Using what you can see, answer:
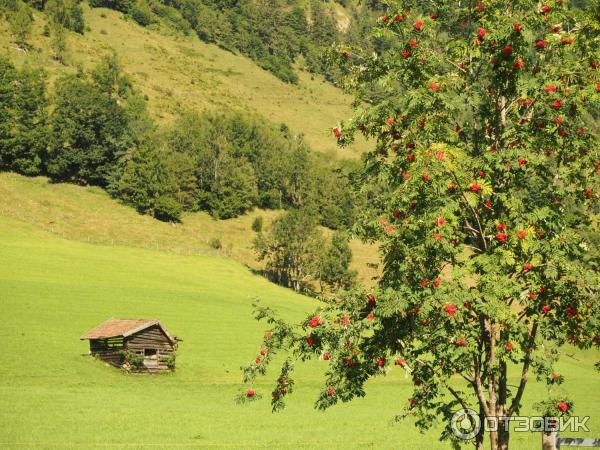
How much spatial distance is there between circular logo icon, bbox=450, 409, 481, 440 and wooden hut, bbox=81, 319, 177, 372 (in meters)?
36.6

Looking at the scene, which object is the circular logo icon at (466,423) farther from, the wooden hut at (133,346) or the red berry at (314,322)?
the wooden hut at (133,346)

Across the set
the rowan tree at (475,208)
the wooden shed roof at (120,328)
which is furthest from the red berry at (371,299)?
the wooden shed roof at (120,328)

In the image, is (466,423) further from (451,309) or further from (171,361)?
(171,361)

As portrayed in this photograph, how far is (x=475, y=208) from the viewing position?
11234 millimetres

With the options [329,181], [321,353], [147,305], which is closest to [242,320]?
[147,305]

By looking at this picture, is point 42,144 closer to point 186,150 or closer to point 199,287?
point 186,150

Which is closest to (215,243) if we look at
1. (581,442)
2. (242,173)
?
(242,173)

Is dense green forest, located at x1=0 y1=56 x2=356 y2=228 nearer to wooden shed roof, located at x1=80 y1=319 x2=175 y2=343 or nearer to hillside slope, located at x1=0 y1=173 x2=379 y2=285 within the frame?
hillside slope, located at x1=0 y1=173 x2=379 y2=285

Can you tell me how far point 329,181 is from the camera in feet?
452

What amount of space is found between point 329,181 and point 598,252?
126m

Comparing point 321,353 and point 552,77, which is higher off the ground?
point 552,77

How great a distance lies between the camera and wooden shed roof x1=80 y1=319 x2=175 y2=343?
4456 cm

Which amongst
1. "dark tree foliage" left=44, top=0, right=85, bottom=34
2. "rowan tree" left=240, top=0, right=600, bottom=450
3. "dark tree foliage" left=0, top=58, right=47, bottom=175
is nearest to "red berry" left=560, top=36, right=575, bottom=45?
"rowan tree" left=240, top=0, right=600, bottom=450

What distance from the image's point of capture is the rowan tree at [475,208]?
1010 cm
